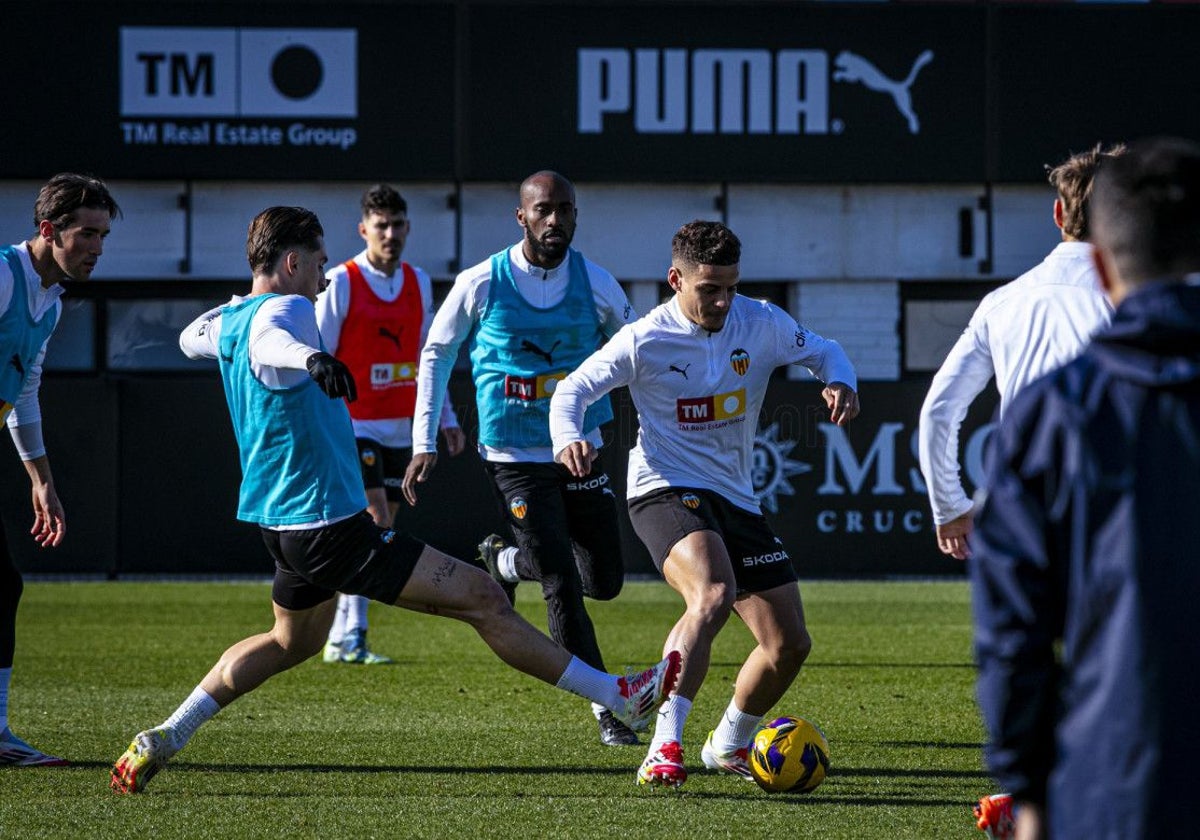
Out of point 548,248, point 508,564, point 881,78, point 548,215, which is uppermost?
point 881,78

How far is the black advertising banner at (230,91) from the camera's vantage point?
17.7 metres

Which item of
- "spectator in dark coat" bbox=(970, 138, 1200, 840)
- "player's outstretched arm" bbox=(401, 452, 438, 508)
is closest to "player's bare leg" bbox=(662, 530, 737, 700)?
"player's outstretched arm" bbox=(401, 452, 438, 508)

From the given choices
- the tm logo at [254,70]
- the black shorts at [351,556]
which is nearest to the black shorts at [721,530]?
the black shorts at [351,556]

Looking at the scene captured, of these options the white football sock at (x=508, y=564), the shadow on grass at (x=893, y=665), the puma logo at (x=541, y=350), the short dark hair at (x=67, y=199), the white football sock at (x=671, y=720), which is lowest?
the shadow on grass at (x=893, y=665)

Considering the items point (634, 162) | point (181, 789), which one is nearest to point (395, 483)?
point (181, 789)

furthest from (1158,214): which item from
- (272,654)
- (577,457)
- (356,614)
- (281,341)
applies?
(356,614)

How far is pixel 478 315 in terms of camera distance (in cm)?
761

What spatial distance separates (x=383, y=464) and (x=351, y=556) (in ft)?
13.5

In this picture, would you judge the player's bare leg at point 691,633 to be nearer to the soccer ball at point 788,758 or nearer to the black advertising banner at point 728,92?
the soccer ball at point 788,758

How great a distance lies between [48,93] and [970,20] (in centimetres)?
948

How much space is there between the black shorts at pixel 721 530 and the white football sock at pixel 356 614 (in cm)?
392

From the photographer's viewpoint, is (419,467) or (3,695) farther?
(419,467)

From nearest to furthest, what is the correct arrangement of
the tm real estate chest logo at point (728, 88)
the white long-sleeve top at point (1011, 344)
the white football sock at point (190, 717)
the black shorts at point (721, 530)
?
the white long-sleeve top at point (1011, 344), the white football sock at point (190, 717), the black shorts at point (721, 530), the tm real estate chest logo at point (728, 88)

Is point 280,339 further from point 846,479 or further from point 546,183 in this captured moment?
point 846,479
